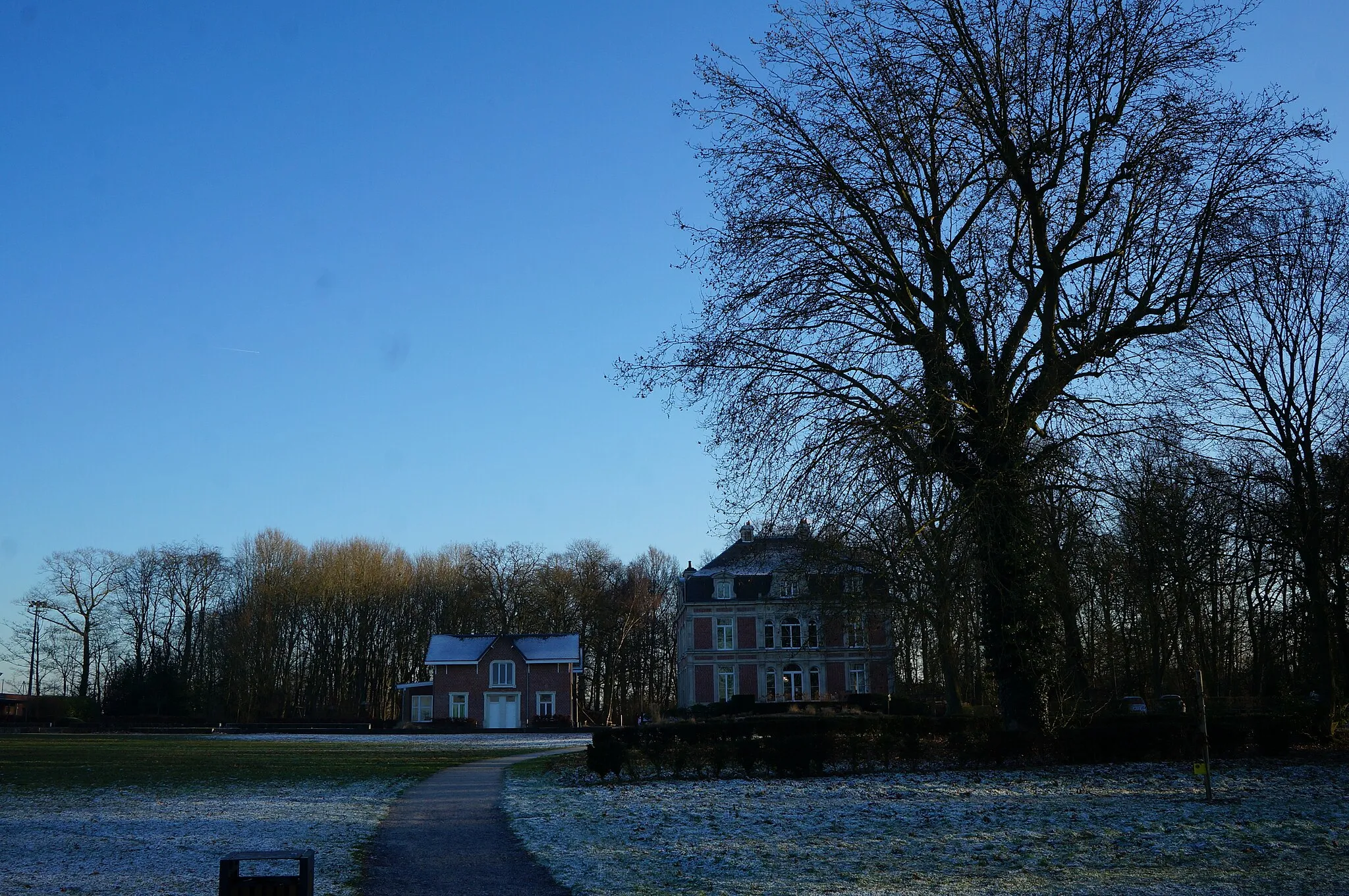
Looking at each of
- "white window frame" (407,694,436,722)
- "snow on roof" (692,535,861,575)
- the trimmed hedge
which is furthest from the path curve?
"white window frame" (407,694,436,722)

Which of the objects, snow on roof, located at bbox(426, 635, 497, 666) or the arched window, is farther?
the arched window

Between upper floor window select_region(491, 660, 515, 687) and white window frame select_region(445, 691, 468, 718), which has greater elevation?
upper floor window select_region(491, 660, 515, 687)

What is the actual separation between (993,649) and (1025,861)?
9229 millimetres

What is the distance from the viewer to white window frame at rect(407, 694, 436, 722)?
60625 millimetres

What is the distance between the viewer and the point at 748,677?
60250mm

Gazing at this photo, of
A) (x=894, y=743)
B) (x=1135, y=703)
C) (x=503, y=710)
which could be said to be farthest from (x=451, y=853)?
(x=503, y=710)

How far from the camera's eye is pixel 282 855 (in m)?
7.15

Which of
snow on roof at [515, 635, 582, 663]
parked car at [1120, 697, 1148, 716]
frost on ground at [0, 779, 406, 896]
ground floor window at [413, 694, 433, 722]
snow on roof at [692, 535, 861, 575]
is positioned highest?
snow on roof at [692, 535, 861, 575]

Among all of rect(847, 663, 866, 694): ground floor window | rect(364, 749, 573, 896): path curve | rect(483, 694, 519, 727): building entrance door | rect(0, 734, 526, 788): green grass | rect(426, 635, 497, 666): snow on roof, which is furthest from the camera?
rect(483, 694, 519, 727): building entrance door

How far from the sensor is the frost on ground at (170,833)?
1022cm

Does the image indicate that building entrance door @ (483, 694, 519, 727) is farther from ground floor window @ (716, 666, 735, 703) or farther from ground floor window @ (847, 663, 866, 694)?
ground floor window @ (847, 663, 866, 694)

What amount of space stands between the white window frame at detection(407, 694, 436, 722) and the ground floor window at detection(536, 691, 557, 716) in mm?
6381

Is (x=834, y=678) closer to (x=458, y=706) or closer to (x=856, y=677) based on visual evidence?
(x=856, y=677)

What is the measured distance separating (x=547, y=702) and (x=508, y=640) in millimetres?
4131
